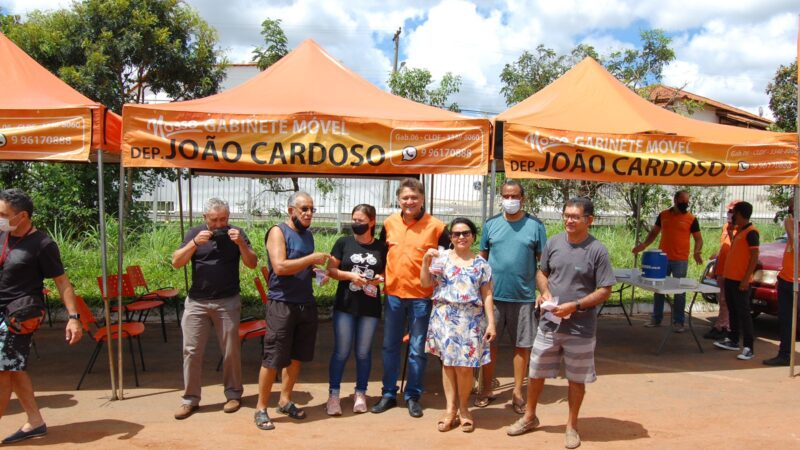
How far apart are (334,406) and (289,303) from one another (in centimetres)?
→ 90

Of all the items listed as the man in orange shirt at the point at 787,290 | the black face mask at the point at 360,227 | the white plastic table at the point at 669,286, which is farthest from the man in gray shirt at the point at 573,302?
the man in orange shirt at the point at 787,290

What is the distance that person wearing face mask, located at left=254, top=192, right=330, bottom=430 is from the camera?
4.19 meters

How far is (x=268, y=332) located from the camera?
425 cm

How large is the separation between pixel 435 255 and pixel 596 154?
2.01 meters

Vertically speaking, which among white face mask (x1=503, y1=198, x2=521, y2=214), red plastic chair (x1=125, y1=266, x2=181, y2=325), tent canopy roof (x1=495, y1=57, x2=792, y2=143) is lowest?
red plastic chair (x1=125, y1=266, x2=181, y2=325)

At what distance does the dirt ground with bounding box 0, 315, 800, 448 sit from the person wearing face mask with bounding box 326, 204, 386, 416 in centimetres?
48

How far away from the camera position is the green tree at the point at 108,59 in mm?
9891

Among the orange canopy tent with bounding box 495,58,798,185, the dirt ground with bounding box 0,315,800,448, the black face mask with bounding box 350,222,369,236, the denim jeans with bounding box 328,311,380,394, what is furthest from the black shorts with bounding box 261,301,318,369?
the orange canopy tent with bounding box 495,58,798,185

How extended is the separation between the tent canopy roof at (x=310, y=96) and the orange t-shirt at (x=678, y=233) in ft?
12.1

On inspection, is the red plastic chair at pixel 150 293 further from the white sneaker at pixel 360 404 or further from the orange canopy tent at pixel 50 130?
the white sneaker at pixel 360 404

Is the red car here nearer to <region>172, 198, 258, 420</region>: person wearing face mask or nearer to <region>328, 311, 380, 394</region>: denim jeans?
<region>328, 311, 380, 394</region>: denim jeans

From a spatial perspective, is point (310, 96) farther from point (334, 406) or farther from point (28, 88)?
point (334, 406)

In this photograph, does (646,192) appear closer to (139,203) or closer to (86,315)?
(139,203)

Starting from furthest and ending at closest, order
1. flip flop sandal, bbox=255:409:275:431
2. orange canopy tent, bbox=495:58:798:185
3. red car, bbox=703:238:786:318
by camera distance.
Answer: red car, bbox=703:238:786:318 < orange canopy tent, bbox=495:58:798:185 < flip flop sandal, bbox=255:409:275:431
